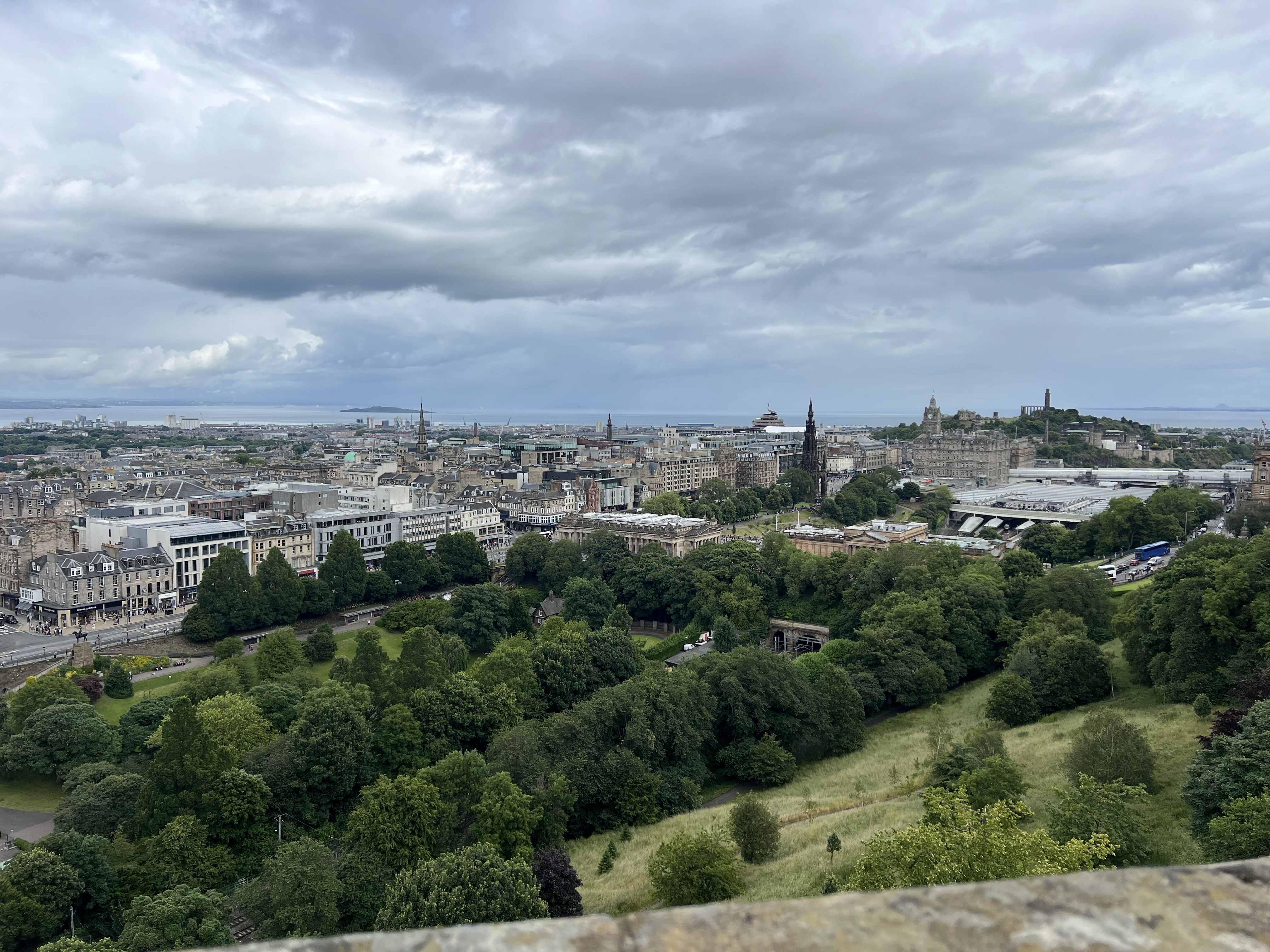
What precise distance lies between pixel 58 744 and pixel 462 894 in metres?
22.3

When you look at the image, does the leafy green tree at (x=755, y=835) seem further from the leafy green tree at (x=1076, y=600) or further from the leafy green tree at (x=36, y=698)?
the leafy green tree at (x=36, y=698)

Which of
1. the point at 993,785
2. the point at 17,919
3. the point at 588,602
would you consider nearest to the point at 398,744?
the point at 17,919

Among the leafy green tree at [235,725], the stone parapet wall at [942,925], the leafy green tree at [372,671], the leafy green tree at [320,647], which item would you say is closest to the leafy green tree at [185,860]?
the leafy green tree at [235,725]

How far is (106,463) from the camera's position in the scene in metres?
134

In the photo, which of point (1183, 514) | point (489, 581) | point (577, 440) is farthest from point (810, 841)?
point (577, 440)

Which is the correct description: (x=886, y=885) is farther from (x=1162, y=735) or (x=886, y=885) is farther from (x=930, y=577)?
(x=930, y=577)

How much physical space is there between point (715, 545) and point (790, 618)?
8566mm

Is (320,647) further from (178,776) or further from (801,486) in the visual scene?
(801,486)

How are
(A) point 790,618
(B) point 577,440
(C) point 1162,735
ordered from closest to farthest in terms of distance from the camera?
(C) point 1162,735 → (A) point 790,618 → (B) point 577,440

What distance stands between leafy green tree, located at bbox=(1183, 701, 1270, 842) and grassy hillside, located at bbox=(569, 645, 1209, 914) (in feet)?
2.89

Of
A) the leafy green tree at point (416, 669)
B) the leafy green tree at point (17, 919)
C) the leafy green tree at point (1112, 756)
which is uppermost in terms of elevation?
the leafy green tree at point (1112, 756)

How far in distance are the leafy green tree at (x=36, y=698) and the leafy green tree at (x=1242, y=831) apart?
38386 millimetres

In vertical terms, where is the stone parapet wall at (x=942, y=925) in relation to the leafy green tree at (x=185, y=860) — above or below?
above

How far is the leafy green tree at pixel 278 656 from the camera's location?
41.1m
